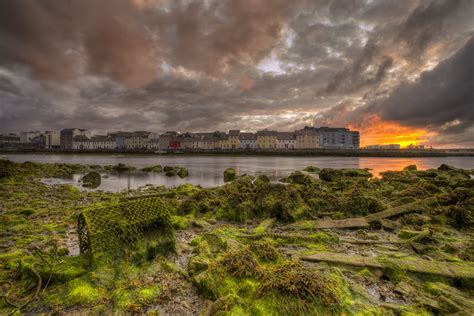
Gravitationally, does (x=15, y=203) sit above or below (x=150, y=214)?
below

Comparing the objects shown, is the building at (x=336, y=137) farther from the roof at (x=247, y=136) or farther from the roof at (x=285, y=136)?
the roof at (x=247, y=136)

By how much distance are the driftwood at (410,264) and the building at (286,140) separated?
149 metres

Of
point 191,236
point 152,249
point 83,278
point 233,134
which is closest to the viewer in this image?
point 83,278

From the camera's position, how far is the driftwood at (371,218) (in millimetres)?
8148

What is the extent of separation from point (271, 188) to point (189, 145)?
6079 inches

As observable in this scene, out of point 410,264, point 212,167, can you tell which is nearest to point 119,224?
point 410,264

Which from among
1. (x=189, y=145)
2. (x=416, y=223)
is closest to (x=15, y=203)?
(x=416, y=223)

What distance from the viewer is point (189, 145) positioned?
161m

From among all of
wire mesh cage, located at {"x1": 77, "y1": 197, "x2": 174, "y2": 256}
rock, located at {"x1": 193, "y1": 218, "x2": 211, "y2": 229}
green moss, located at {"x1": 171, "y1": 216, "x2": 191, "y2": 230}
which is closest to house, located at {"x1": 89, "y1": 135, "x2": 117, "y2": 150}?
green moss, located at {"x1": 171, "y1": 216, "x2": 191, "y2": 230}

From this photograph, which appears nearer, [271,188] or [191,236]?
[191,236]

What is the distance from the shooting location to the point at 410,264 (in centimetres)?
492

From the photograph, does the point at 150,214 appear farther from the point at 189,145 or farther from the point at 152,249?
the point at 189,145

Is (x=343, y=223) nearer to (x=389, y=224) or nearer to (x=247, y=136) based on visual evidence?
(x=389, y=224)

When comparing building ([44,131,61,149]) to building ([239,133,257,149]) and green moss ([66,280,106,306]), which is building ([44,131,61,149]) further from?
green moss ([66,280,106,306])
